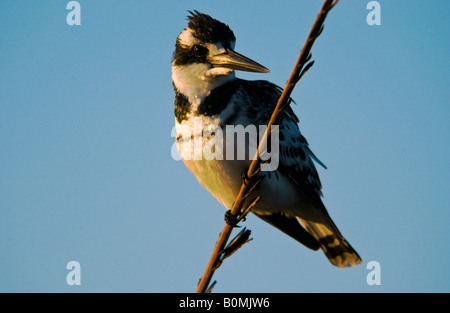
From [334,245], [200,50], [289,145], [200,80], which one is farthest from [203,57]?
[334,245]

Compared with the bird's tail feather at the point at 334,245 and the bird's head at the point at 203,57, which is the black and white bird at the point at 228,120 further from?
the bird's tail feather at the point at 334,245

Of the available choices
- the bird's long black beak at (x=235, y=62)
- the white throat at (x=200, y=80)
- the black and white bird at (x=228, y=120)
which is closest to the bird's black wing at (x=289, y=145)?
the black and white bird at (x=228, y=120)

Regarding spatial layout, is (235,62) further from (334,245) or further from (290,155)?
(334,245)

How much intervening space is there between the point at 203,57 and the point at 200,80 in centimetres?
25

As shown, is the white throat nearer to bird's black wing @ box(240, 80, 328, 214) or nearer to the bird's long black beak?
the bird's long black beak

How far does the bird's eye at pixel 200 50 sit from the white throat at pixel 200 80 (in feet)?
0.39

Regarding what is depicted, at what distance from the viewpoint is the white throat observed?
483 cm

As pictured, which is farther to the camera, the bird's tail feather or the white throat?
the bird's tail feather

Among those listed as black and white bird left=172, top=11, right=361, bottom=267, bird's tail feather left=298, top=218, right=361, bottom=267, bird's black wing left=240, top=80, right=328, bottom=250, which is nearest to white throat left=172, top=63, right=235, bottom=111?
black and white bird left=172, top=11, right=361, bottom=267

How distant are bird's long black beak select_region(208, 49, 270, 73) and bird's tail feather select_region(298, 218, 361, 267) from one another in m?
2.29

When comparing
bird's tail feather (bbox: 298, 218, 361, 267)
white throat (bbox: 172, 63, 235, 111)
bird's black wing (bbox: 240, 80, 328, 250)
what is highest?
white throat (bbox: 172, 63, 235, 111)
